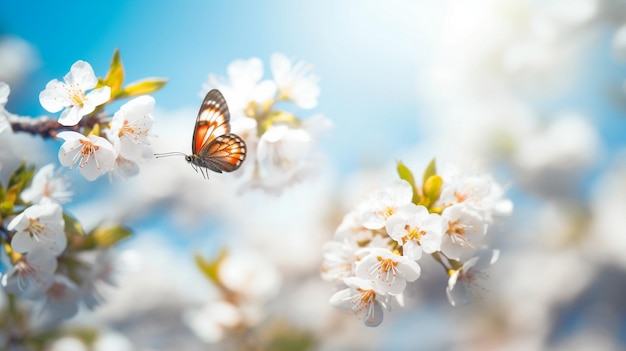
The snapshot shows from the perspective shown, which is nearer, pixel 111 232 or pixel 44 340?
pixel 111 232

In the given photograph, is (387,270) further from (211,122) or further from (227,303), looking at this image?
(227,303)

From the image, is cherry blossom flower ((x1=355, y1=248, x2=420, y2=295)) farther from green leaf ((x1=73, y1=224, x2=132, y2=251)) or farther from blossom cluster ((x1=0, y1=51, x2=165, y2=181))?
green leaf ((x1=73, y1=224, x2=132, y2=251))

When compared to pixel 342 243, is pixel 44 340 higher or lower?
higher

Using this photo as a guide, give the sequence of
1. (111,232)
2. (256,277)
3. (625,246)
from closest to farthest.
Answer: (111,232)
(256,277)
(625,246)

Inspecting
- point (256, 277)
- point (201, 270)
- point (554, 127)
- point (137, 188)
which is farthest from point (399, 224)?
point (137, 188)

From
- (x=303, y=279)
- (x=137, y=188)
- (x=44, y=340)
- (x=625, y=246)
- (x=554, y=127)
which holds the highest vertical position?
(x=137, y=188)

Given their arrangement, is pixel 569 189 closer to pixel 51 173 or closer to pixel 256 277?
pixel 256 277

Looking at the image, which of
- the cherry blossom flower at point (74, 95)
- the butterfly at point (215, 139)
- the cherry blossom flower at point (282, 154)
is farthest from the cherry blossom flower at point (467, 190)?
the cherry blossom flower at point (74, 95)

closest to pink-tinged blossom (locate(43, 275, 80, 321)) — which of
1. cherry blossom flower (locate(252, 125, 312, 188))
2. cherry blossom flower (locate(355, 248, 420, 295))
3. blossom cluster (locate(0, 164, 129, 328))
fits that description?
blossom cluster (locate(0, 164, 129, 328))
